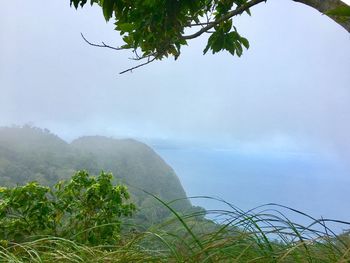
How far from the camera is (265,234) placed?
2.56 feet

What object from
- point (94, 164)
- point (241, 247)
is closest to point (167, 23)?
point (241, 247)

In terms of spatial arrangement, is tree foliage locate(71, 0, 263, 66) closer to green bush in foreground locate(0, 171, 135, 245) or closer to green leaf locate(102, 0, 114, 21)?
green leaf locate(102, 0, 114, 21)

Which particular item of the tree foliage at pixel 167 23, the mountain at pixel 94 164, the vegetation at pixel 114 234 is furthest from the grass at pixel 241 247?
the tree foliage at pixel 167 23

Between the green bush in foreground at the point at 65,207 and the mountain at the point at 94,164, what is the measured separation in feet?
0.31

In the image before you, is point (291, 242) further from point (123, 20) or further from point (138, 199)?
point (138, 199)

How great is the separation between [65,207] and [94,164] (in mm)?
2376

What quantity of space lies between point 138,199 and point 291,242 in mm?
1395

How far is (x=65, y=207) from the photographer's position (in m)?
1.81

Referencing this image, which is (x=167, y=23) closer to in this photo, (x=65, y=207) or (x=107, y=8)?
(x=107, y=8)

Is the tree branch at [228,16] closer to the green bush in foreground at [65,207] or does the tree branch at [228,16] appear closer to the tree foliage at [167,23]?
the tree foliage at [167,23]

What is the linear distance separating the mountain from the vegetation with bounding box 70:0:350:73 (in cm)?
52

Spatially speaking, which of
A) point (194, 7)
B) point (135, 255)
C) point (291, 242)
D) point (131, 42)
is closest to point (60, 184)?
point (131, 42)

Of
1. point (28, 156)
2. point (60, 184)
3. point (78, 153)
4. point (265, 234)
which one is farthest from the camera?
point (28, 156)

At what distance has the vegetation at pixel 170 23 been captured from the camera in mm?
1286
